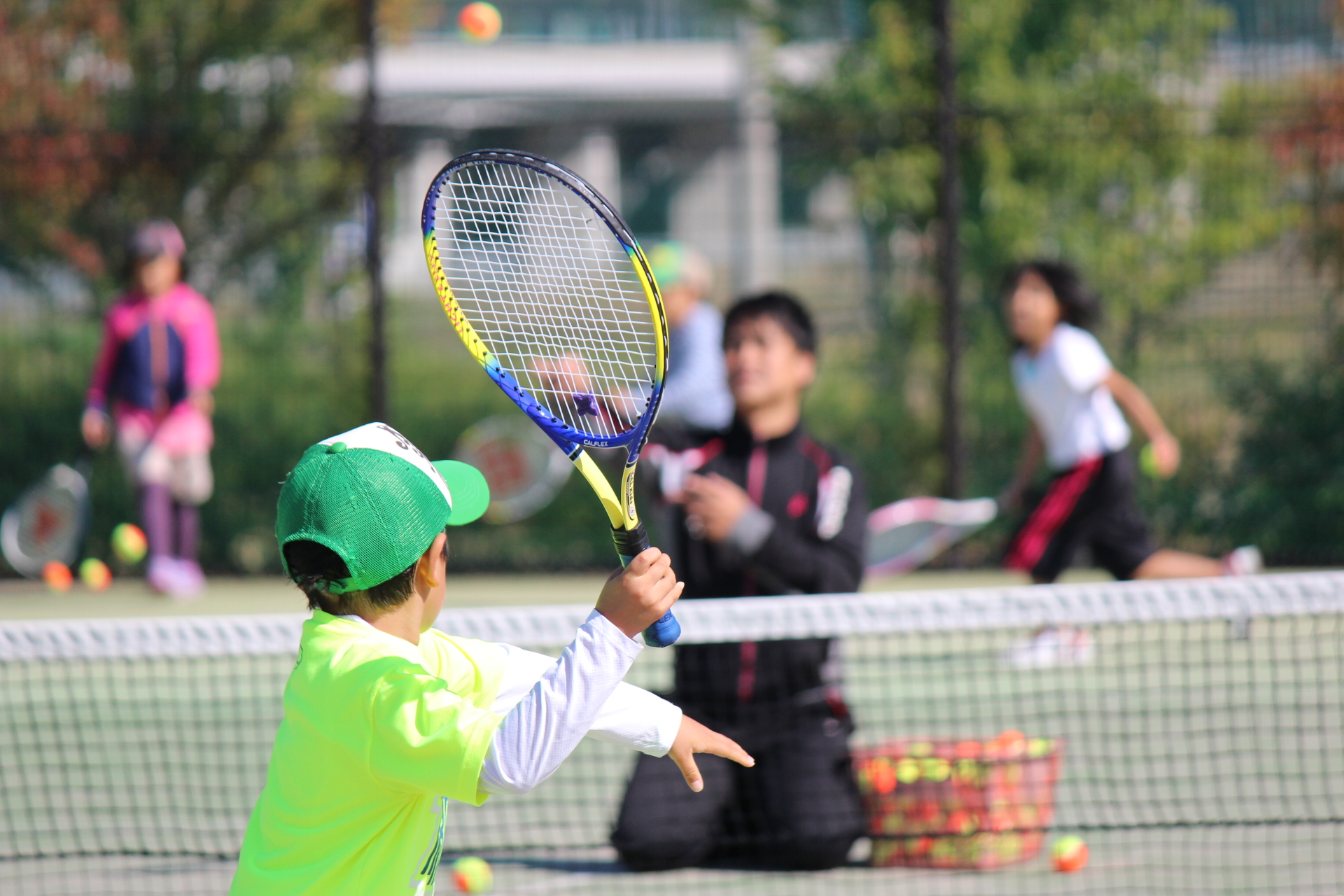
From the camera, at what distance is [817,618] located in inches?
135

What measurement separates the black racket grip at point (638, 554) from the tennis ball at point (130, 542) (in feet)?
19.9

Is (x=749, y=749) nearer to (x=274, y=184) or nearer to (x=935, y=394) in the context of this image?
(x=935, y=394)

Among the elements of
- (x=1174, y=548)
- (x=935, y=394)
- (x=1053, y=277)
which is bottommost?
(x=1174, y=548)

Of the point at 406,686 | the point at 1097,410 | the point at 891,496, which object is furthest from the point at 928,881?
the point at 891,496

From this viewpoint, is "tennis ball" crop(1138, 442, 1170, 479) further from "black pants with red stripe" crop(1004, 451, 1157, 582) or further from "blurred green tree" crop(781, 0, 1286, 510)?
"blurred green tree" crop(781, 0, 1286, 510)

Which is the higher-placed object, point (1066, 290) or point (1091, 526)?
point (1066, 290)

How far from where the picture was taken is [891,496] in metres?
8.16

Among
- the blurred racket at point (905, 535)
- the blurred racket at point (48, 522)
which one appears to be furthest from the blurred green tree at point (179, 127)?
the blurred racket at point (905, 535)

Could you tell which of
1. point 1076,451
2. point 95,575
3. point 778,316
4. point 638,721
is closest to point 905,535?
point 1076,451

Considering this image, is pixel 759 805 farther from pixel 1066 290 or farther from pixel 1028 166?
pixel 1028 166

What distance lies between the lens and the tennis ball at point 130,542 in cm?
772

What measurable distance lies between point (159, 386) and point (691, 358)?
2.58 m

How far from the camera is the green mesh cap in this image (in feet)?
6.40

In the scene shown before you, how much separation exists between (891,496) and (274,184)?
144 inches
